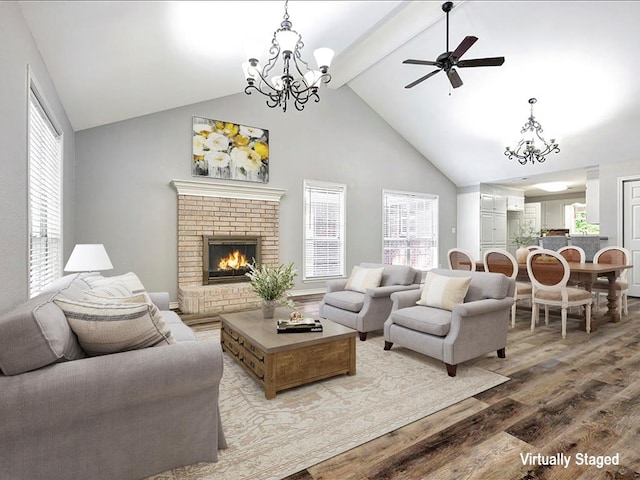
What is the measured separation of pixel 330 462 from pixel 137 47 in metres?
3.64

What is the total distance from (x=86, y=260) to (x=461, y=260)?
15.1 feet

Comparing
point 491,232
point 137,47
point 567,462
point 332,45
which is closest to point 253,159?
point 332,45

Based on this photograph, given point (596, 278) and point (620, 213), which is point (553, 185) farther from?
point (596, 278)

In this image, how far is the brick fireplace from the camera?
5027mm

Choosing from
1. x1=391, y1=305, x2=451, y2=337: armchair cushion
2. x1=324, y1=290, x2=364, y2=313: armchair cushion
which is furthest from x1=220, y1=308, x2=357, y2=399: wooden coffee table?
x1=324, y1=290, x2=364, y2=313: armchair cushion

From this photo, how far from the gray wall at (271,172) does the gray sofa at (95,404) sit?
375cm

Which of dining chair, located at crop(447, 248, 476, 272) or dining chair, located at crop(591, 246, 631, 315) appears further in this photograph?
dining chair, located at crop(447, 248, 476, 272)

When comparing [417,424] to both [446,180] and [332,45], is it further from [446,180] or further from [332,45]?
[446,180]

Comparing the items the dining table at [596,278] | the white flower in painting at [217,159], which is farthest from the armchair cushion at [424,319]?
the white flower in painting at [217,159]

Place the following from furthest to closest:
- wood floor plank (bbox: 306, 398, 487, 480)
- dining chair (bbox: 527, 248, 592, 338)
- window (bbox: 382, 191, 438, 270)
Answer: window (bbox: 382, 191, 438, 270) → dining chair (bbox: 527, 248, 592, 338) → wood floor plank (bbox: 306, 398, 487, 480)

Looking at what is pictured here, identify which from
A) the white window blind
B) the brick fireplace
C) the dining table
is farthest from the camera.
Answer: the brick fireplace

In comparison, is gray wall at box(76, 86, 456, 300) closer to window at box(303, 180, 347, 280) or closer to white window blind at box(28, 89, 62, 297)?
window at box(303, 180, 347, 280)

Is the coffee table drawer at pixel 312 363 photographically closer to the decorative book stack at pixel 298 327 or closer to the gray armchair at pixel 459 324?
the decorative book stack at pixel 298 327

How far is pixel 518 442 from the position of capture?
1879 millimetres
